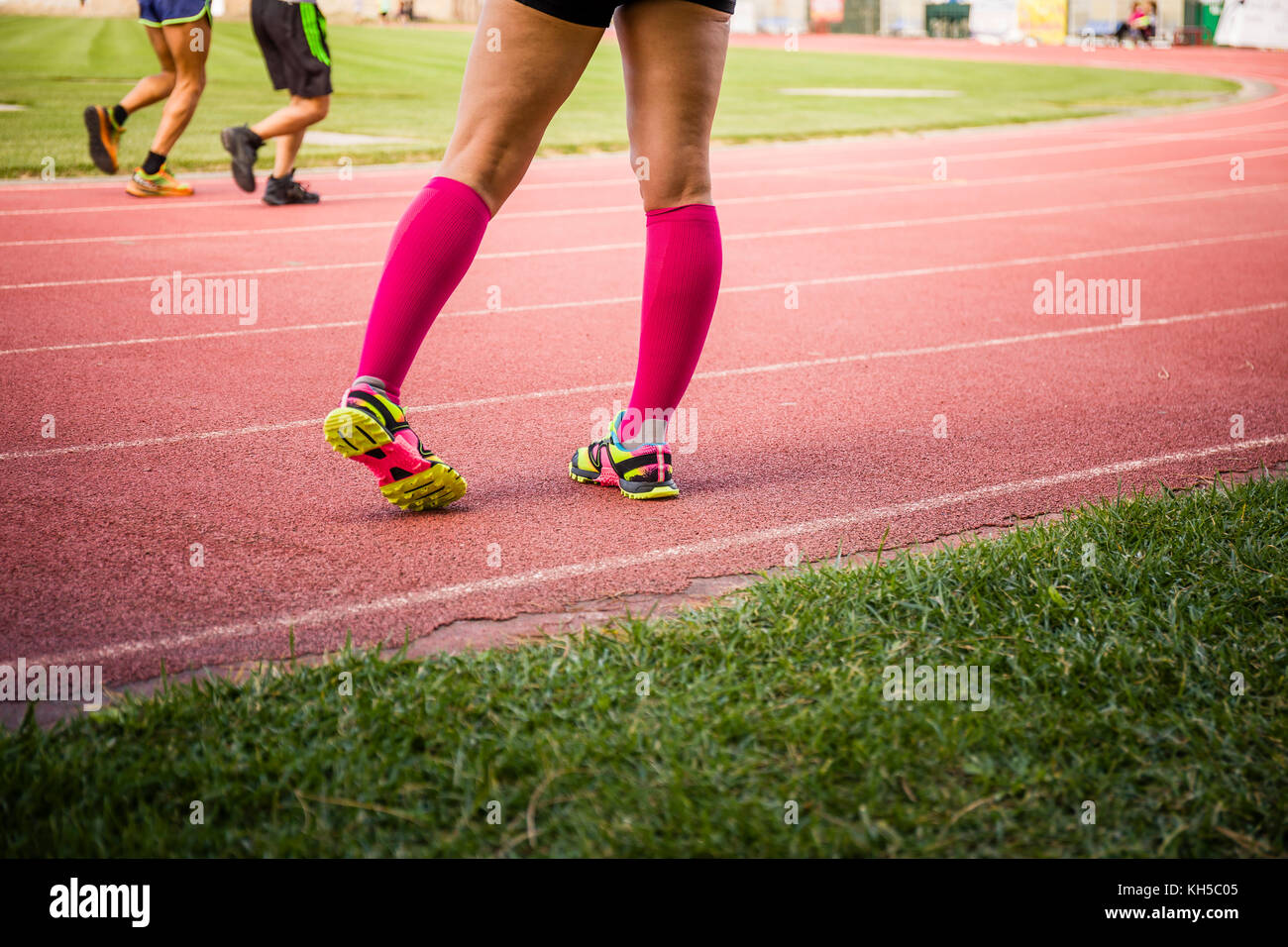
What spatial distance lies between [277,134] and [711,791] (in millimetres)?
8249

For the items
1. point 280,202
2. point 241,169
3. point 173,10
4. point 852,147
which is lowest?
point 852,147

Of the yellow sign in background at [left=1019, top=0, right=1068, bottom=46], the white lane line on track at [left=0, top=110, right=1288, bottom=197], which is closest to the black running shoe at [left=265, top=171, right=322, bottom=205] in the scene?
the white lane line on track at [left=0, top=110, right=1288, bottom=197]

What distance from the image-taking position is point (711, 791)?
1.98 metres

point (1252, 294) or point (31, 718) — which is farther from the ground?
point (31, 718)

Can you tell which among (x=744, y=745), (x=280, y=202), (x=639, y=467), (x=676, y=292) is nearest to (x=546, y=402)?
(x=639, y=467)

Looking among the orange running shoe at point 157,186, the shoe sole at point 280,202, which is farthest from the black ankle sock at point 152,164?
the shoe sole at point 280,202

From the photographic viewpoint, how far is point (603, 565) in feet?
9.79

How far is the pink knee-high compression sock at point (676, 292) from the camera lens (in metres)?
3.22

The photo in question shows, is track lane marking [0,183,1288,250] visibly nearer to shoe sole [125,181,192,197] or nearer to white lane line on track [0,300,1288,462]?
shoe sole [125,181,192,197]

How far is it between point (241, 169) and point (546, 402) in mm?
5737

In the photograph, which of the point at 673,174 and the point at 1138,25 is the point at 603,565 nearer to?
the point at 673,174
